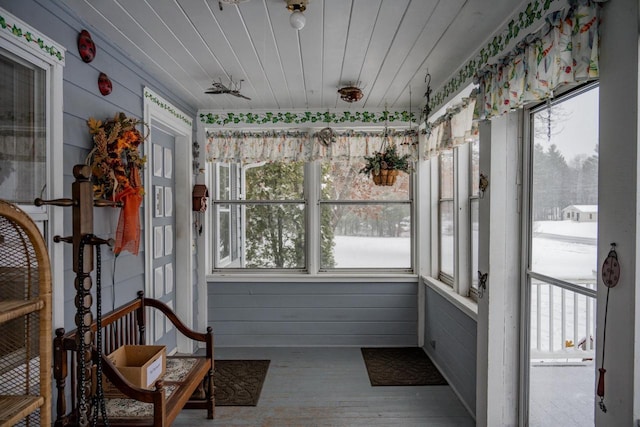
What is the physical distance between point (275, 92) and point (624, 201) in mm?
2831

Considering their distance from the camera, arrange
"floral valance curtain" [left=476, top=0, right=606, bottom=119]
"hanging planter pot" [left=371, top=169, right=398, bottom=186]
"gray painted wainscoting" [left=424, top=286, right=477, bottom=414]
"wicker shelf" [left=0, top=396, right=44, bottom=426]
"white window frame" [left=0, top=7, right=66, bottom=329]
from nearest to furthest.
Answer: "wicker shelf" [left=0, top=396, right=44, bottom=426] < "floral valance curtain" [left=476, top=0, right=606, bottom=119] < "white window frame" [left=0, top=7, right=66, bottom=329] < "gray painted wainscoting" [left=424, top=286, right=477, bottom=414] < "hanging planter pot" [left=371, top=169, right=398, bottom=186]

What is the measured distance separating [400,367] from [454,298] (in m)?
0.89

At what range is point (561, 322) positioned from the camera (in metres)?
2.06

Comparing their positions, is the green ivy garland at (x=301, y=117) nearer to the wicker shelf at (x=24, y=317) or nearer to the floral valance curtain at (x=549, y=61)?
the floral valance curtain at (x=549, y=61)

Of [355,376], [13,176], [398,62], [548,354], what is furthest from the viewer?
[355,376]

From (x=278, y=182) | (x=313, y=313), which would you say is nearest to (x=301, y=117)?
(x=278, y=182)

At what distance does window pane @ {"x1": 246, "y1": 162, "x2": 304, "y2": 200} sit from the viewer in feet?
14.1

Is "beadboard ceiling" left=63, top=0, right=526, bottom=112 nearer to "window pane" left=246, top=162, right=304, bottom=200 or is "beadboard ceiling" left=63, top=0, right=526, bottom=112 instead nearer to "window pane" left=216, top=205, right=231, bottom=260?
"window pane" left=246, top=162, right=304, bottom=200

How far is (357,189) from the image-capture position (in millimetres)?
4293

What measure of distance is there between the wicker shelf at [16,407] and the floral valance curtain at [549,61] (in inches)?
86.8

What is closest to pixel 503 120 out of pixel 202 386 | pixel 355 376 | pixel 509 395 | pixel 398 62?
pixel 398 62

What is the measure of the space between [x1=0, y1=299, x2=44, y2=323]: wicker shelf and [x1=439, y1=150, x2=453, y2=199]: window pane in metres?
3.00

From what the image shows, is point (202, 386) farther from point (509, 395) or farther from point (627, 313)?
point (627, 313)

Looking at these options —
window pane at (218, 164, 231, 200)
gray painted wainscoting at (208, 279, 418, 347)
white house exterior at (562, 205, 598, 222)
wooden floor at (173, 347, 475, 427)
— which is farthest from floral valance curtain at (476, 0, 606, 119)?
window pane at (218, 164, 231, 200)
